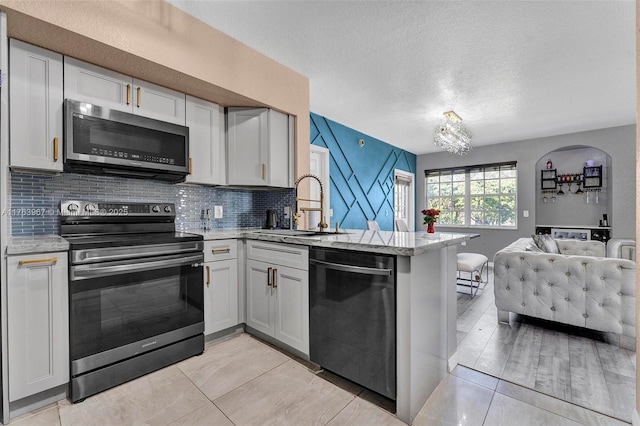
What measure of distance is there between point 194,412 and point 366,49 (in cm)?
291

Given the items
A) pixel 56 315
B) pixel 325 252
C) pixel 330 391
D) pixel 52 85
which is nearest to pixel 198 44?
pixel 52 85

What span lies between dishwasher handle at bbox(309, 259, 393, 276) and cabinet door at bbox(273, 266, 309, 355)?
0.53 feet

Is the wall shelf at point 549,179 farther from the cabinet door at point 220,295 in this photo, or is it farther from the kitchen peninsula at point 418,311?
the cabinet door at point 220,295

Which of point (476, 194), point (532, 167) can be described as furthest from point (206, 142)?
point (532, 167)

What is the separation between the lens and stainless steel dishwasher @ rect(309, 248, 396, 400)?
5.07ft

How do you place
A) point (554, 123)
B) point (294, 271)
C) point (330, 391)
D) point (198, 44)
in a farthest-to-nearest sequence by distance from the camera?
point (554, 123) < point (198, 44) < point (294, 271) < point (330, 391)

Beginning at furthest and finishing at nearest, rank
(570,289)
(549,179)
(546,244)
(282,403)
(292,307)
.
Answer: (549,179) < (546,244) < (570,289) < (292,307) < (282,403)

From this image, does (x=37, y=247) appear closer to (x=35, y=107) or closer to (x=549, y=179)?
(x=35, y=107)

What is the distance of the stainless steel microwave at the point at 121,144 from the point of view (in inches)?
73.7

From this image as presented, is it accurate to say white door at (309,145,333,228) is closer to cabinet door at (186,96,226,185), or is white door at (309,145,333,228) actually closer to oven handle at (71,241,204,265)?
cabinet door at (186,96,226,185)

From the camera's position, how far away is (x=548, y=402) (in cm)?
164

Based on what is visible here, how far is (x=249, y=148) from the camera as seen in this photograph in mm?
2781

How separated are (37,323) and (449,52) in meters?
3.50

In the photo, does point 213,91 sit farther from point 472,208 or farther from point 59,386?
point 472,208
